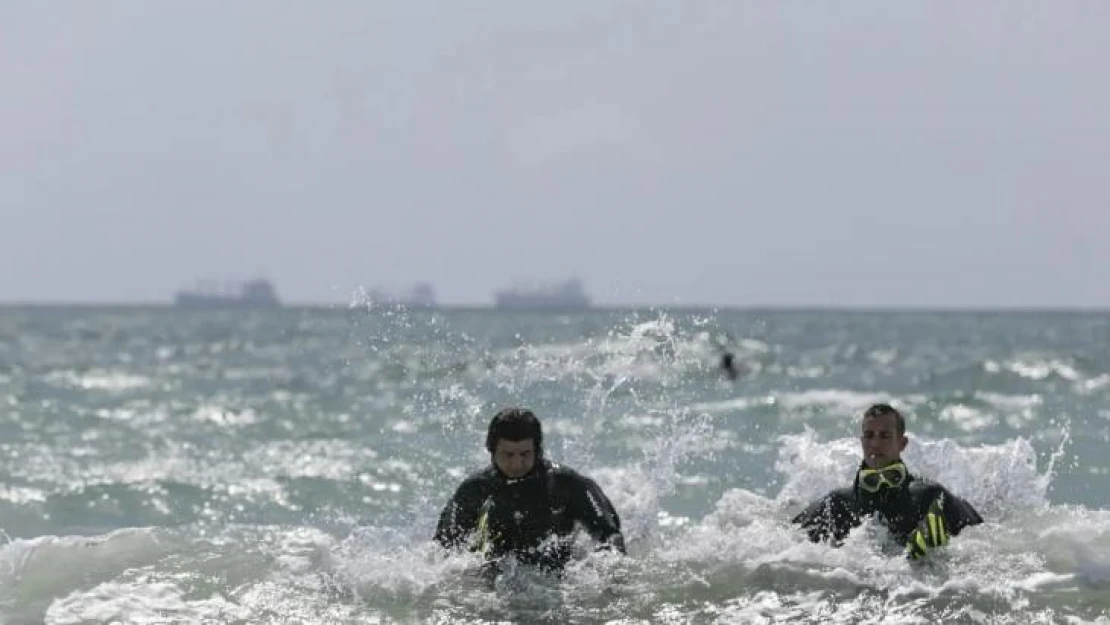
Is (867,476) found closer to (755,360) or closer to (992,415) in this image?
(992,415)

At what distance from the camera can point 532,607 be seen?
309 inches

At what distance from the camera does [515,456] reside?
26.6ft

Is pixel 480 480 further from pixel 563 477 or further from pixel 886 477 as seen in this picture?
pixel 886 477

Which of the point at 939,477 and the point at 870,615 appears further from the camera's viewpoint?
the point at 939,477

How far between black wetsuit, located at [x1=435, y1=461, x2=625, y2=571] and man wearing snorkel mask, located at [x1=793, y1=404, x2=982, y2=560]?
1.51 meters

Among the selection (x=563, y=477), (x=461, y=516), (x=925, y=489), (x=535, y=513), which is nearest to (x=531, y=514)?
(x=535, y=513)

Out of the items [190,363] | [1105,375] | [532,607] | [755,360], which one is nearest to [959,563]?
[532,607]

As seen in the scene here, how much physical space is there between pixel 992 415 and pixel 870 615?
18.5 metres

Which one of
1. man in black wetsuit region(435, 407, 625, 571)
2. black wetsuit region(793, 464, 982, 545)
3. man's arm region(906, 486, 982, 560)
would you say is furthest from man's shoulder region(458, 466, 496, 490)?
man's arm region(906, 486, 982, 560)

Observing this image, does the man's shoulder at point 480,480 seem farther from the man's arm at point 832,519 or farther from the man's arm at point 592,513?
the man's arm at point 832,519

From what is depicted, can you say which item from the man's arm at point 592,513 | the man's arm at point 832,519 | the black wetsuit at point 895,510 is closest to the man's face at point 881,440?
the black wetsuit at point 895,510

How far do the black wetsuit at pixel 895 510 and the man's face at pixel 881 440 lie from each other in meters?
0.18

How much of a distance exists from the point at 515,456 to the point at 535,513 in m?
0.51

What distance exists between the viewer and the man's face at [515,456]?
8.07 meters
